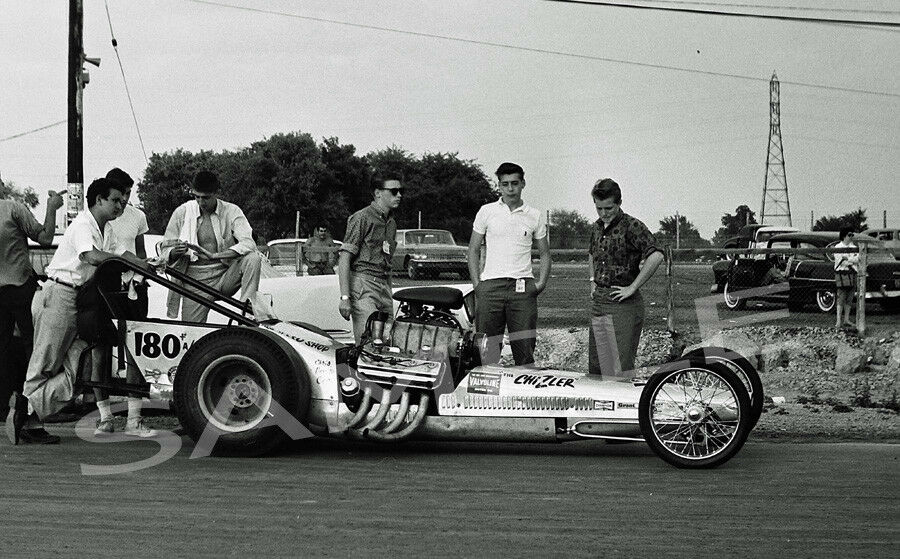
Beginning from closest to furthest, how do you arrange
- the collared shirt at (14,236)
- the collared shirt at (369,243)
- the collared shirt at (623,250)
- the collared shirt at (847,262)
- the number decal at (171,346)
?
the number decal at (171,346), the collared shirt at (623,250), the collared shirt at (14,236), the collared shirt at (369,243), the collared shirt at (847,262)

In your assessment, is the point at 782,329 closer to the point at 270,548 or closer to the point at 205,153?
the point at 270,548

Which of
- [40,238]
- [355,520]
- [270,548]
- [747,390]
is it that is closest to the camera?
[270,548]

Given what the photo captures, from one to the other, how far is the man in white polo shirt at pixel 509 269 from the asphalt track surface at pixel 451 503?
1155mm

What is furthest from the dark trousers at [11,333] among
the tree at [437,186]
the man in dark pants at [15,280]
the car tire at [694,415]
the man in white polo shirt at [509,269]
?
the tree at [437,186]

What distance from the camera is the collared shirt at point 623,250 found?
7824mm

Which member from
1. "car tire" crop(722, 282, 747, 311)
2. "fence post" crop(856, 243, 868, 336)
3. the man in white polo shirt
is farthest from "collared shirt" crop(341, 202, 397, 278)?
"car tire" crop(722, 282, 747, 311)

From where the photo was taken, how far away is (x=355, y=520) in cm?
541

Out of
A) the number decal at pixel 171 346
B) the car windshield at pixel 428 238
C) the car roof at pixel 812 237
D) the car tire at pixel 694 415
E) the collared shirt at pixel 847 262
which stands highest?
the car windshield at pixel 428 238

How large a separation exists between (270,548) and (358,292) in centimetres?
358

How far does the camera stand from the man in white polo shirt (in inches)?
328

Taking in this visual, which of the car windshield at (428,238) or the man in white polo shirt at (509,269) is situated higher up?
the car windshield at (428,238)

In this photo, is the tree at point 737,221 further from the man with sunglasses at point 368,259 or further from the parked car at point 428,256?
the man with sunglasses at point 368,259

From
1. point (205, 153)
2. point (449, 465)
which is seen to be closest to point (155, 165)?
point (205, 153)

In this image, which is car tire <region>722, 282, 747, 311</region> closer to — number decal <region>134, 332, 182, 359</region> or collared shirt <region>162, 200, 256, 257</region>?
collared shirt <region>162, 200, 256, 257</region>
